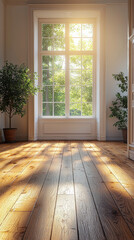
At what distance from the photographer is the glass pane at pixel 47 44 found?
668 cm

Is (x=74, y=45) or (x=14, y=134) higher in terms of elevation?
(x=74, y=45)

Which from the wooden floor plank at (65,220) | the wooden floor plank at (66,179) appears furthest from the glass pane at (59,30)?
the wooden floor plank at (65,220)

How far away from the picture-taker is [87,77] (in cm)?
668

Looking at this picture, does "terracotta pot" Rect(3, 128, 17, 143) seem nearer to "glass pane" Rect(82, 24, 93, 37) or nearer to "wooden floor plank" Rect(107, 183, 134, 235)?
"glass pane" Rect(82, 24, 93, 37)

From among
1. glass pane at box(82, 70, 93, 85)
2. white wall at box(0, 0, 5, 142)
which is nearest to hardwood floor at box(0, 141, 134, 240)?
white wall at box(0, 0, 5, 142)

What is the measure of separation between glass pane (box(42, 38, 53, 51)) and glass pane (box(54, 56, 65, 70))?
328mm

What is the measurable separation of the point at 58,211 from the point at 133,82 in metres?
2.59

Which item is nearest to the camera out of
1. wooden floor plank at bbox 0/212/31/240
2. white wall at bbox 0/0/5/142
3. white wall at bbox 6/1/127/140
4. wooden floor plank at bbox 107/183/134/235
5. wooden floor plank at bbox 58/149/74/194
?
wooden floor plank at bbox 0/212/31/240

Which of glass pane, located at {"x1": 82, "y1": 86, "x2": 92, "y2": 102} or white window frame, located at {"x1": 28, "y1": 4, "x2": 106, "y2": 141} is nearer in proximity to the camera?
white window frame, located at {"x1": 28, "y1": 4, "x2": 106, "y2": 141}

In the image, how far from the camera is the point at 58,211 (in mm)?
1483

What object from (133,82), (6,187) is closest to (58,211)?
(6,187)

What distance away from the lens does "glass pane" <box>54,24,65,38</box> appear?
664 cm

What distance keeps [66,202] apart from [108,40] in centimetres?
550

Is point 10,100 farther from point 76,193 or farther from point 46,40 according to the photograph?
point 76,193
